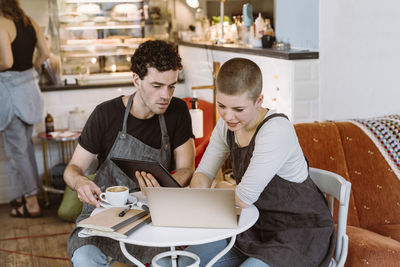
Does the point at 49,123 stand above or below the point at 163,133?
below

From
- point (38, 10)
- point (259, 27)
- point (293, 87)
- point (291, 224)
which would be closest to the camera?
point (291, 224)

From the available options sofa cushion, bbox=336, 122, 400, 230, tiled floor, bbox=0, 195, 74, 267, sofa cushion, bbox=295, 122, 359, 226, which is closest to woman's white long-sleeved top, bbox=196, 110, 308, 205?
sofa cushion, bbox=295, 122, 359, 226

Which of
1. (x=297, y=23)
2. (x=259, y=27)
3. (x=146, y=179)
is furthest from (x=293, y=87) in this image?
(x=146, y=179)

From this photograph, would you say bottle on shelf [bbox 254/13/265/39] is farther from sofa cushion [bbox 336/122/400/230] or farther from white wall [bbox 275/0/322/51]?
sofa cushion [bbox 336/122/400/230]

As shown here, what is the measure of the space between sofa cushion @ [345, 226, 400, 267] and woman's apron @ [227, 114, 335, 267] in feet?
1.16

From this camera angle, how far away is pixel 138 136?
2.41 meters

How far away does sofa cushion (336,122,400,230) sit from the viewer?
273 cm

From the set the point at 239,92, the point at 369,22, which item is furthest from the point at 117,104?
the point at 369,22

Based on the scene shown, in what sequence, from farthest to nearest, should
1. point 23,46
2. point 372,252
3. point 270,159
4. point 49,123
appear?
point 49,123
point 23,46
point 372,252
point 270,159

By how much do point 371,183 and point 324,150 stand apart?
30 cm

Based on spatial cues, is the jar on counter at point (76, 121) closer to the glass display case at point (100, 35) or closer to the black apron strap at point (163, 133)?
the glass display case at point (100, 35)

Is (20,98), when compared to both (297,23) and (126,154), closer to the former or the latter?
(126,154)

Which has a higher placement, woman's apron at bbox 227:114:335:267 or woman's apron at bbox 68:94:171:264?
woman's apron at bbox 68:94:171:264

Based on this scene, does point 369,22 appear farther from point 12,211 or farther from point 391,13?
point 12,211
